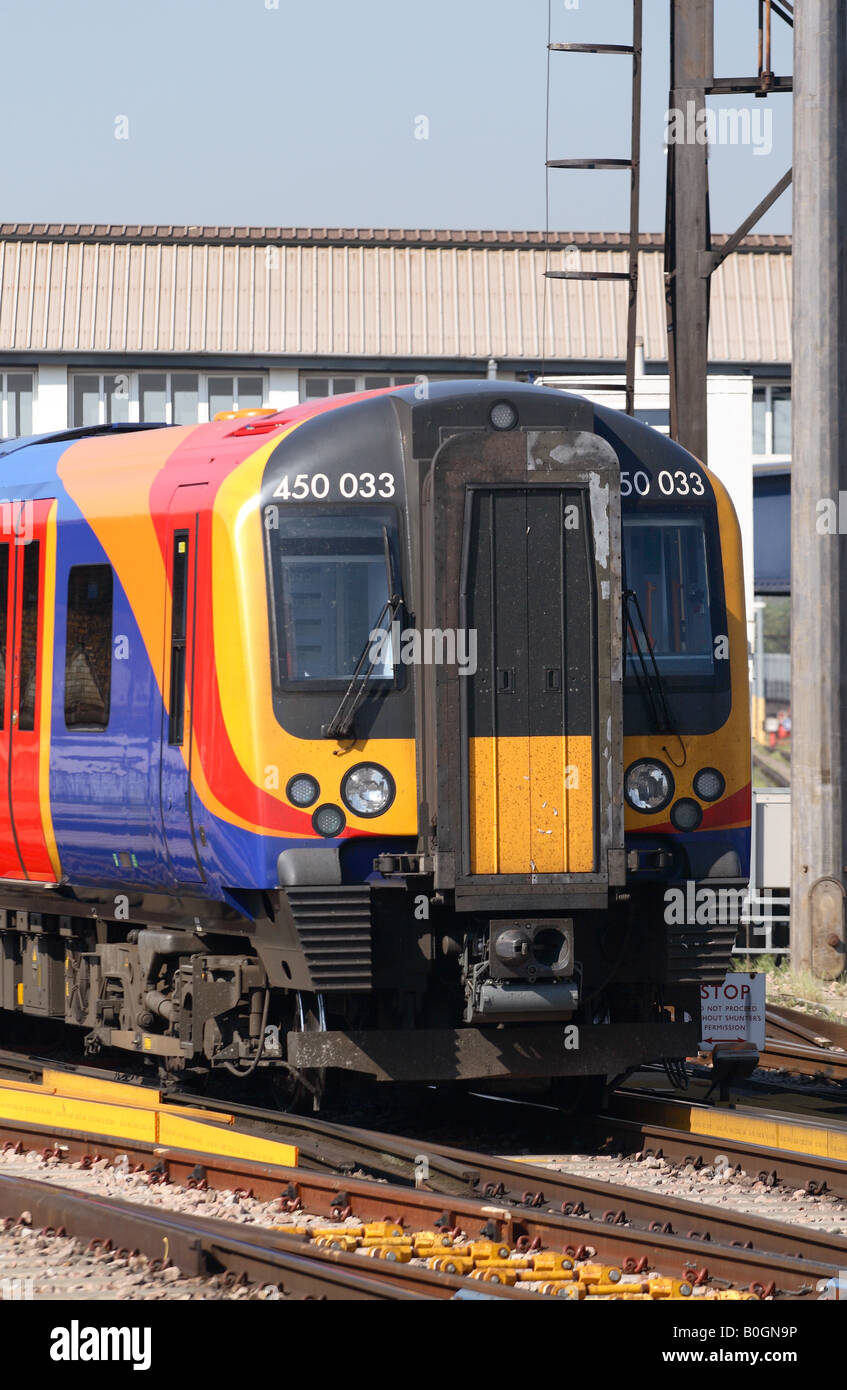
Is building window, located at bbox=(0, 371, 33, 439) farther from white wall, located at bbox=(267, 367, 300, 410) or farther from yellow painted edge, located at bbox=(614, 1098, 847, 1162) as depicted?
yellow painted edge, located at bbox=(614, 1098, 847, 1162)

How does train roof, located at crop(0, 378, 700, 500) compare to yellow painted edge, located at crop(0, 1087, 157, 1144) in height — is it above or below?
above

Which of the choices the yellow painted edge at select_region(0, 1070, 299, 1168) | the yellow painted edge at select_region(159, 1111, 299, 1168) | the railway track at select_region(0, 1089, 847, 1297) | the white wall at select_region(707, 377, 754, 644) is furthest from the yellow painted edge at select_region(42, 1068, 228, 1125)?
the white wall at select_region(707, 377, 754, 644)

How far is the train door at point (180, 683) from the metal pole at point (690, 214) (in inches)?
276

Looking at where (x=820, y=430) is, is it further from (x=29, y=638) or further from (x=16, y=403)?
(x=16, y=403)

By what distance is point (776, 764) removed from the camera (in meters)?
62.9

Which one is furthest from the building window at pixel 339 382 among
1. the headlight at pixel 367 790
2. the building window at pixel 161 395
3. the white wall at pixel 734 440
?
the headlight at pixel 367 790

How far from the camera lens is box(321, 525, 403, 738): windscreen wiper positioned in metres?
9.02

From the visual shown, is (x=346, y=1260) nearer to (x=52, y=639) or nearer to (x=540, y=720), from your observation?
(x=540, y=720)

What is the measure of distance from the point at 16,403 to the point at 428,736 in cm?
2468

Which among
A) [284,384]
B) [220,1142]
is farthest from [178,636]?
[284,384]

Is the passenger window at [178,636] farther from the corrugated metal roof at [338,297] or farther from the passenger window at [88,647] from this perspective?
the corrugated metal roof at [338,297]

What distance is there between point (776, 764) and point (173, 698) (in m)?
54.8

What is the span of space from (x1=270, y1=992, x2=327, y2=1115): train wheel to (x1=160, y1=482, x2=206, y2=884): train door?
0.82m
